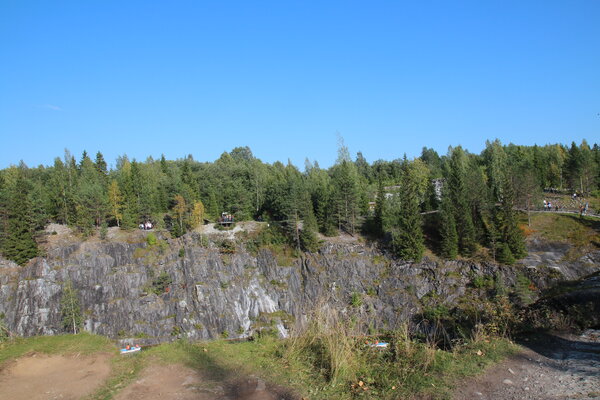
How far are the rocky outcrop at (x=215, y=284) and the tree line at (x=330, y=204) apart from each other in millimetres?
2129

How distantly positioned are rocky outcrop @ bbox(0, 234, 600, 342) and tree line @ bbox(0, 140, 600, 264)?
6.99 feet

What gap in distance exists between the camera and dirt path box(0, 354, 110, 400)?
26.6 ft

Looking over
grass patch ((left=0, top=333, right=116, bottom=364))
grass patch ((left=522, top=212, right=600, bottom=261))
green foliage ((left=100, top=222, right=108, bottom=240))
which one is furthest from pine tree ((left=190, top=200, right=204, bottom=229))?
grass patch ((left=522, top=212, right=600, bottom=261))

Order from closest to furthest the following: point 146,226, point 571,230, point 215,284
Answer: point 571,230, point 215,284, point 146,226

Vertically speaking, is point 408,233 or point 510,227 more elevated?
point 408,233

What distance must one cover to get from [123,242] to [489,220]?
40376 mm

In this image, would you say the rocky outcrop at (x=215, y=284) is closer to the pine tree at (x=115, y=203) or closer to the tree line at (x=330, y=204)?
the tree line at (x=330, y=204)

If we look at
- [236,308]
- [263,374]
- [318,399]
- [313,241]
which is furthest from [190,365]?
[313,241]

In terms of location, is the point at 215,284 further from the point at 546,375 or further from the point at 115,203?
the point at 546,375

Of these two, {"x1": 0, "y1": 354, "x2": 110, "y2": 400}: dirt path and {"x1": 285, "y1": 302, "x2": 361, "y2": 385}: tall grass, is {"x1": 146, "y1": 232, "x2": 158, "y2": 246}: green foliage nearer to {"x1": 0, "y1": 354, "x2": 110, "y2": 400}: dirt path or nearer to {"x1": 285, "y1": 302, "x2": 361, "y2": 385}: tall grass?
{"x1": 0, "y1": 354, "x2": 110, "y2": 400}: dirt path

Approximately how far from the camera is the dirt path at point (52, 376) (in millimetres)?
8094

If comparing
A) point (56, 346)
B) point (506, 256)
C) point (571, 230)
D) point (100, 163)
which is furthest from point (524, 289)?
point (100, 163)

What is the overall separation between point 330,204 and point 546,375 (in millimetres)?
→ 38769

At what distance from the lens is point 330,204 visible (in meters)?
45.5
